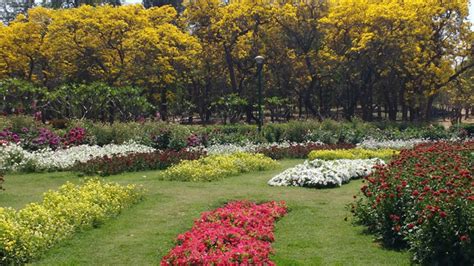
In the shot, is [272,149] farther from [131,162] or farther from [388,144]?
[388,144]

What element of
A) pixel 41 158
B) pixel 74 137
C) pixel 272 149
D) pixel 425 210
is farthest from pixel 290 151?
pixel 425 210

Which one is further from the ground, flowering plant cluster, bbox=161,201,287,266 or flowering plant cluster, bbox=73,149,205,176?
flowering plant cluster, bbox=73,149,205,176

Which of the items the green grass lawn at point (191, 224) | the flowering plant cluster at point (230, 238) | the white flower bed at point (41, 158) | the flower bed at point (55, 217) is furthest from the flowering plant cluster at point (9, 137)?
the flowering plant cluster at point (230, 238)

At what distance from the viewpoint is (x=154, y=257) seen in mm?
5789

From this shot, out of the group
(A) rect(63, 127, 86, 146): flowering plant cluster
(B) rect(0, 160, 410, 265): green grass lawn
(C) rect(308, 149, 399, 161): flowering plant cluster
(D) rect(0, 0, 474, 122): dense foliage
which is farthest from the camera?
(D) rect(0, 0, 474, 122): dense foliage

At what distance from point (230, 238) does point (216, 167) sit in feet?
17.8

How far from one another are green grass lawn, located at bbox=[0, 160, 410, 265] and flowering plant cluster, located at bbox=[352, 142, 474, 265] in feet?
0.91

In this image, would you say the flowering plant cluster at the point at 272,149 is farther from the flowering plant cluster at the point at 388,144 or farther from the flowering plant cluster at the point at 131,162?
the flowering plant cluster at the point at 131,162

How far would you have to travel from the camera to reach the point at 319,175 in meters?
10.0

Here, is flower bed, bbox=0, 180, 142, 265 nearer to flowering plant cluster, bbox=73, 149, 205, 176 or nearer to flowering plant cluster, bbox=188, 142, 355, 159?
flowering plant cluster, bbox=73, 149, 205, 176

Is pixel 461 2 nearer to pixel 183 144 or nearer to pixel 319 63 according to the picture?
pixel 319 63

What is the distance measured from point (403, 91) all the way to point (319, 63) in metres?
4.66

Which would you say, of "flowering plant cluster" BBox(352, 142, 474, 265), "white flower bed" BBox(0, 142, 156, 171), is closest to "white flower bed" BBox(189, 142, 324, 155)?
"white flower bed" BBox(0, 142, 156, 171)

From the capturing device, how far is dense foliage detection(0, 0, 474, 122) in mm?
23938
